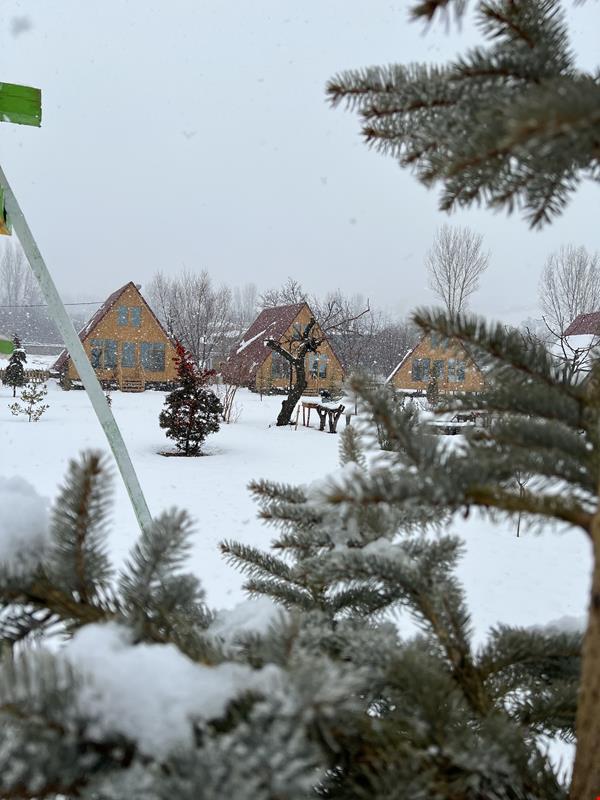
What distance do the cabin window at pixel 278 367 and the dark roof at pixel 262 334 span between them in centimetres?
98

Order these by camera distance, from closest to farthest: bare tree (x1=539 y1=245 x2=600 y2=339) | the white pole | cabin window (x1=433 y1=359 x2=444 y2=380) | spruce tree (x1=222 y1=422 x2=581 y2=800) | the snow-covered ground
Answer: spruce tree (x1=222 y1=422 x2=581 y2=800), cabin window (x1=433 y1=359 x2=444 y2=380), the white pole, the snow-covered ground, bare tree (x1=539 y1=245 x2=600 y2=339)

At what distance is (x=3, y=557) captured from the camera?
0.65m

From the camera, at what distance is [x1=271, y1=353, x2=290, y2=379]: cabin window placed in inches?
1068

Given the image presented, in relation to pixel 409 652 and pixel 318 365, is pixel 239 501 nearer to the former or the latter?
pixel 409 652

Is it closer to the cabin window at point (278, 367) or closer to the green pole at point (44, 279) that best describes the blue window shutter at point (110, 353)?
the cabin window at point (278, 367)

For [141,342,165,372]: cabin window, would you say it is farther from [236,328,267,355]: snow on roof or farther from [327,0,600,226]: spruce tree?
[327,0,600,226]: spruce tree

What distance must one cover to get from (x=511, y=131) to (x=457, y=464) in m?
0.33

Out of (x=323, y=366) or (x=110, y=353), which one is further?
(x=323, y=366)

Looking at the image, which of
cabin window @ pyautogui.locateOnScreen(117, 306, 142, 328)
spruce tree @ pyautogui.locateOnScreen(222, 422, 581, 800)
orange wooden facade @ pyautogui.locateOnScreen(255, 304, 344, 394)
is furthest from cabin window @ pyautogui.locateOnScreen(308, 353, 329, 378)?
spruce tree @ pyautogui.locateOnScreen(222, 422, 581, 800)

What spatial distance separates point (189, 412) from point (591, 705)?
10.5m

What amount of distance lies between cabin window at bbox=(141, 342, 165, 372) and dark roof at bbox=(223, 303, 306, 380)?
11.2 feet

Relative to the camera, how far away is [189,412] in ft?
35.4

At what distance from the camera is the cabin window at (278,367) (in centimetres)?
2712

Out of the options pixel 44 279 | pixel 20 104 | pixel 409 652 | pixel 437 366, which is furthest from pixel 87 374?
pixel 437 366
